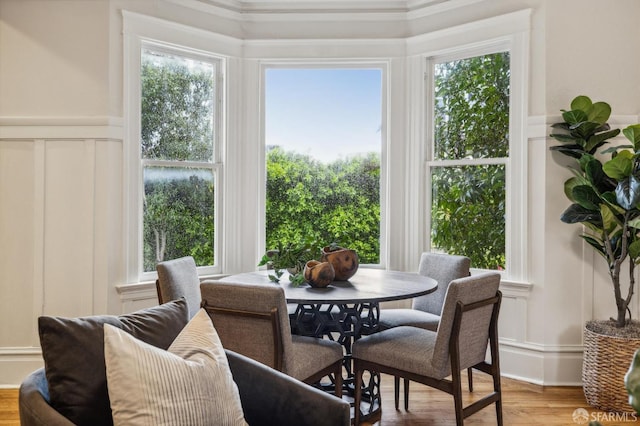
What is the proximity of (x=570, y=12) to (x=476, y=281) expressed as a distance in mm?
2237

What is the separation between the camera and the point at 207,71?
409cm

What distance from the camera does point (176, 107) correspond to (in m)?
3.90

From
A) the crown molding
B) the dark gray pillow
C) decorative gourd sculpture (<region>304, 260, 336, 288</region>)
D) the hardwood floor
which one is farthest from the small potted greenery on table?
the crown molding

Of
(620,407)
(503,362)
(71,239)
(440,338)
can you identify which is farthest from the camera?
Result: (503,362)

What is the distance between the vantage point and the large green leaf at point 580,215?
314cm

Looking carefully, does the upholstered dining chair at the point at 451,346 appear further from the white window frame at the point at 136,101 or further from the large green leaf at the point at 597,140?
the white window frame at the point at 136,101

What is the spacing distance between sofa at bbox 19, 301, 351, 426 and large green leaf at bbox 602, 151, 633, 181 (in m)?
2.29

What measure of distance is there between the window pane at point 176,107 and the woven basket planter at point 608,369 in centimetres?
303

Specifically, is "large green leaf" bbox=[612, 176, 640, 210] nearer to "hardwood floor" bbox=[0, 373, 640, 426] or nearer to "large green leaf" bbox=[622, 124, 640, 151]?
"large green leaf" bbox=[622, 124, 640, 151]

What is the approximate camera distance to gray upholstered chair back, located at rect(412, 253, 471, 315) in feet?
10.5

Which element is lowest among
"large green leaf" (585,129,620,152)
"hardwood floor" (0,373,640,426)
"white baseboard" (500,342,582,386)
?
"hardwood floor" (0,373,640,426)

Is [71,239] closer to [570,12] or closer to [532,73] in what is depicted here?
[532,73]

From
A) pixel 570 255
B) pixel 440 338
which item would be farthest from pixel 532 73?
pixel 440 338

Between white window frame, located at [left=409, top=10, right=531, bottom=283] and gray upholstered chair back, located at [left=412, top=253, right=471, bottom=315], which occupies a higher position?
white window frame, located at [left=409, top=10, right=531, bottom=283]
